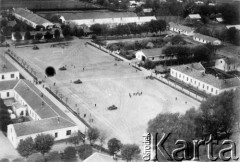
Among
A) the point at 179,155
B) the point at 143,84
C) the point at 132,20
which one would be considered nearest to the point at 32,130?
the point at 179,155

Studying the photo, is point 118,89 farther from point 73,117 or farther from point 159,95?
point 73,117

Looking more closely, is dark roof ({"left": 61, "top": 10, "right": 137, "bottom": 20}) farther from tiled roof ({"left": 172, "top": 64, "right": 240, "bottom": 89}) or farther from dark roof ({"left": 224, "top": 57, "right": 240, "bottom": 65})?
tiled roof ({"left": 172, "top": 64, "right": 240, "bottom": 89})

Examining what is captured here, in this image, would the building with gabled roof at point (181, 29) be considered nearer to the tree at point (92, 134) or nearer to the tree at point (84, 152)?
the tree at point (92, 134)

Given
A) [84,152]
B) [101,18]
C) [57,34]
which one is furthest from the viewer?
[101,18]

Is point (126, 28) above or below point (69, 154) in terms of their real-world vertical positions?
above

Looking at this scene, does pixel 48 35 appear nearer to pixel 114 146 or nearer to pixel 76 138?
pixel 76 138

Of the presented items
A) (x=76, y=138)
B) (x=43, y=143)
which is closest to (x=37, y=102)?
(x=76, y=138)
